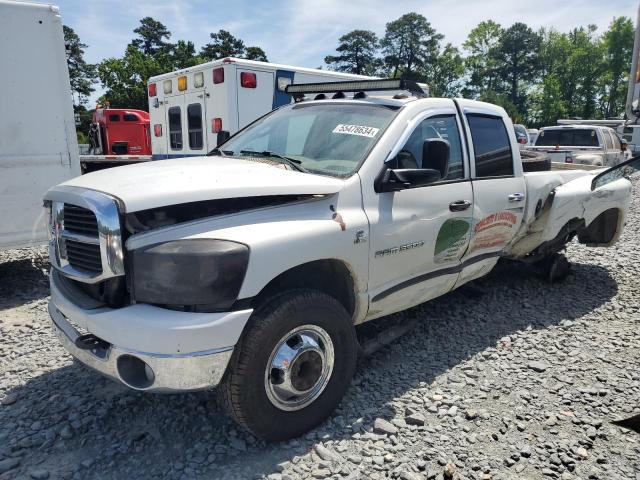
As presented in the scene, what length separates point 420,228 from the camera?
3418 mm

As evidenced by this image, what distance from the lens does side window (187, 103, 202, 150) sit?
28.3 ft

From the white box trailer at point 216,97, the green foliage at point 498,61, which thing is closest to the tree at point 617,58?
the green foliage at point 498,61

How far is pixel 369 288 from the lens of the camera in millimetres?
3195

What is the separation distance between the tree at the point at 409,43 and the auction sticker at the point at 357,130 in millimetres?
71312

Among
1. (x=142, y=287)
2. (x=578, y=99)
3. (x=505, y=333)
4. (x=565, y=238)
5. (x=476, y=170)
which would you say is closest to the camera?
(x=142, y=287)

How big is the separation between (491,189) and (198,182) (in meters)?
2.55

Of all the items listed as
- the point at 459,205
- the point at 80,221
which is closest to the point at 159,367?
the point at 80,221

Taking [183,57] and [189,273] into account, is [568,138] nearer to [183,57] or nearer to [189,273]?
[189,273]

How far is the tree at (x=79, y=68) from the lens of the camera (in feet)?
187

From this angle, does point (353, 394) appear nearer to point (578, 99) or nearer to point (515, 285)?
point (515, 285)

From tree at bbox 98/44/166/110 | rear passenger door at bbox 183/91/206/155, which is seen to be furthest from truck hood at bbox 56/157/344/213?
tree at bbox 98/44/166/110

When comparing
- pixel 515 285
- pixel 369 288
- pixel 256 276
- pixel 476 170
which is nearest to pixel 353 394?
pixel 369 288

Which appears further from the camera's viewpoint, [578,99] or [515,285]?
[578,99]

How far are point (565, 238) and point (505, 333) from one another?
169cm
